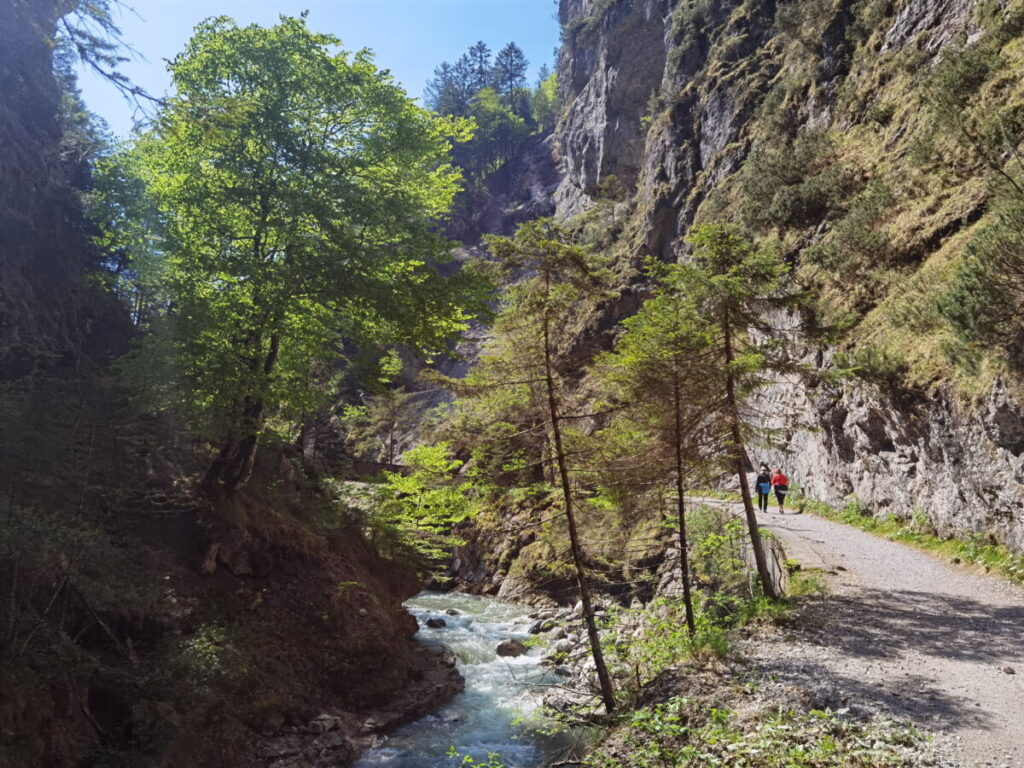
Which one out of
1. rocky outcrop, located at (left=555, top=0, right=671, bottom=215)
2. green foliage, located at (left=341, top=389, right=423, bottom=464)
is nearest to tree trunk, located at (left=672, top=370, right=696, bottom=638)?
green foliage, located at (left=341, top=389, right=423, bottom=464)

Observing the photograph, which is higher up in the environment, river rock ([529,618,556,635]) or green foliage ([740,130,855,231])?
green foliage ([740,130,855,231])

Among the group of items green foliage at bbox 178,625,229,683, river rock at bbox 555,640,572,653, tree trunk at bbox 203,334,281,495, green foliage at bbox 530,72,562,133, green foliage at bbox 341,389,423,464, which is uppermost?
green foliage at bbox 530,72,562,133

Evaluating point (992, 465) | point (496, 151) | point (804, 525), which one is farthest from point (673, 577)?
point (496, 151)

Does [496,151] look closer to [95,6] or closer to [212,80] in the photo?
[212,80]

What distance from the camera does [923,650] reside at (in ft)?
29.7

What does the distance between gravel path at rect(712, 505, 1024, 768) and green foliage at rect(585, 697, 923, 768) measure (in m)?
0.58

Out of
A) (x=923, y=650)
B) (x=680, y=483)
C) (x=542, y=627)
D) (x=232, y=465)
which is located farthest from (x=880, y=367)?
(x=232, y=465)

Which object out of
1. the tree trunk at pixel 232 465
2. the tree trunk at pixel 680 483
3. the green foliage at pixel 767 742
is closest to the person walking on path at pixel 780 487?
the tree trunk at pixel 680 483

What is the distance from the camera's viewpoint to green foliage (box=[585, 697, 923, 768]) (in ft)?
20.1

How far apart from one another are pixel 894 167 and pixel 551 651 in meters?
22.1

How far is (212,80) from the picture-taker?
39.0 ft

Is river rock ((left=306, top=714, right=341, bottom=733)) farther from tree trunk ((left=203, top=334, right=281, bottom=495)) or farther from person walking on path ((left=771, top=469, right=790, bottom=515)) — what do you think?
person walking on path ((left=771, top=469, right=790, bottom=515))

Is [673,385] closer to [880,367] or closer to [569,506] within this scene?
[569,506]

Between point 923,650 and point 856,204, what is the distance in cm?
1852
